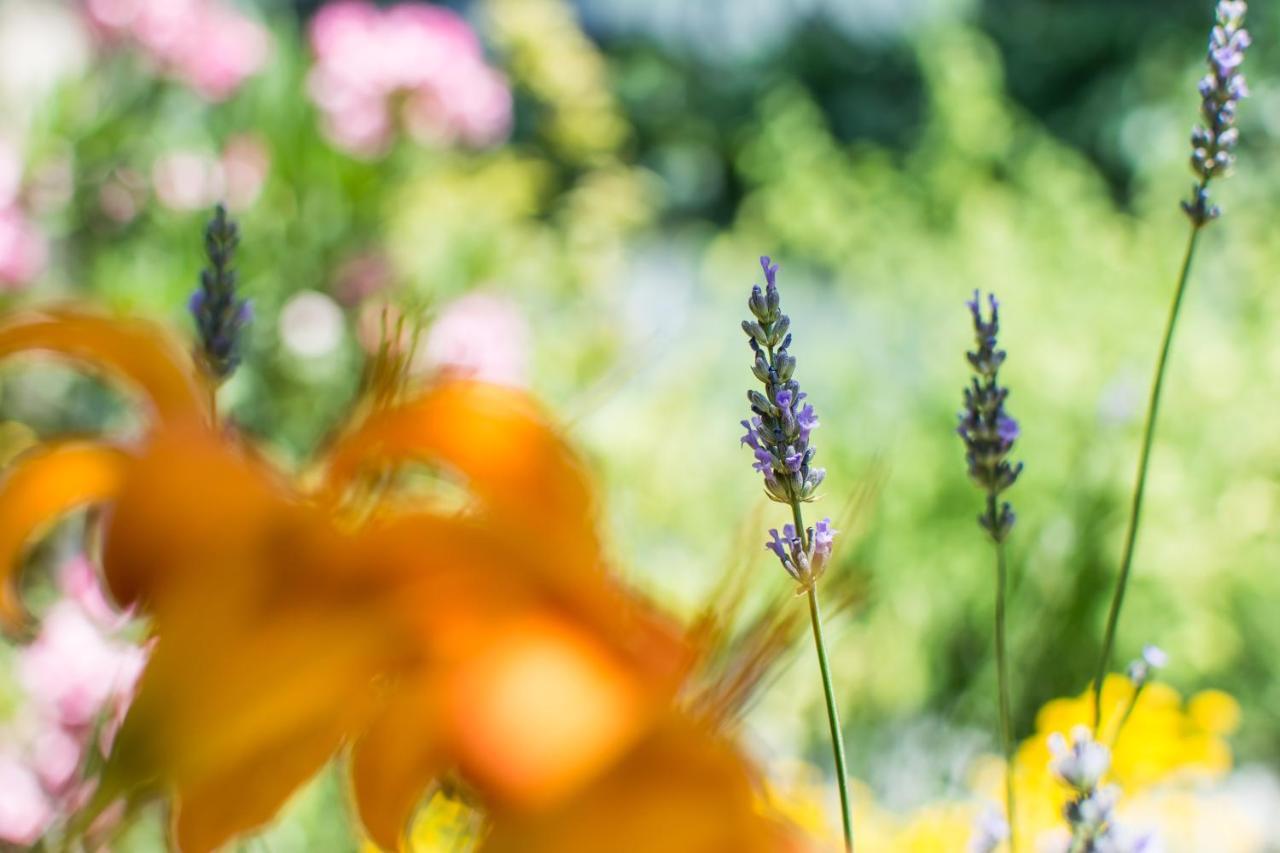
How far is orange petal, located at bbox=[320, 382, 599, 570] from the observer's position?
267mm

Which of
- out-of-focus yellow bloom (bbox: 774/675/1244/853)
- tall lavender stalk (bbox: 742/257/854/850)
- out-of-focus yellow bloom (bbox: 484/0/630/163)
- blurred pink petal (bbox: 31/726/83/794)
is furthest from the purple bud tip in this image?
out-of-focus yellow bloom (bbox: 484/0/630/163)

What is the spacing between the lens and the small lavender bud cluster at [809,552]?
0.26 metres

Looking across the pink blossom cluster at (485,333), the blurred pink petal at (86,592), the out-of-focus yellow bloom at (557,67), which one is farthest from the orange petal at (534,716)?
the out-of-focus yellow bloom at (557,67)

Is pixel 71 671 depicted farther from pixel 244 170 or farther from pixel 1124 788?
pixel 244 170

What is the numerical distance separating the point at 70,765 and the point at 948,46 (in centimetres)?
225

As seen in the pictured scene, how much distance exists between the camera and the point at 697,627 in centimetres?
26

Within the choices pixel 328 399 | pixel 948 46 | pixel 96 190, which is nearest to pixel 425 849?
pixel 328 399

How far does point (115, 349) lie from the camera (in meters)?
0.26

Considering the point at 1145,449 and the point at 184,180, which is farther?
the point at 184,180

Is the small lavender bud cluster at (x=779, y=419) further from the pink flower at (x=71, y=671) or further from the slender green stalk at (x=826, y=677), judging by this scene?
the pink flower at (x=71, y=671)

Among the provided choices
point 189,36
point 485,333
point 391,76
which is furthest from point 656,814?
point 189,36

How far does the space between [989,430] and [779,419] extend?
81 mm

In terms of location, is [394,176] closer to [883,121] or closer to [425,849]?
[425,849]

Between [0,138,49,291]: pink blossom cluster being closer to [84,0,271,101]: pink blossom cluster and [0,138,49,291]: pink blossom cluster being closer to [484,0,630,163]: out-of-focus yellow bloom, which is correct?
[84,0,271,101]: pink blossom cluster
